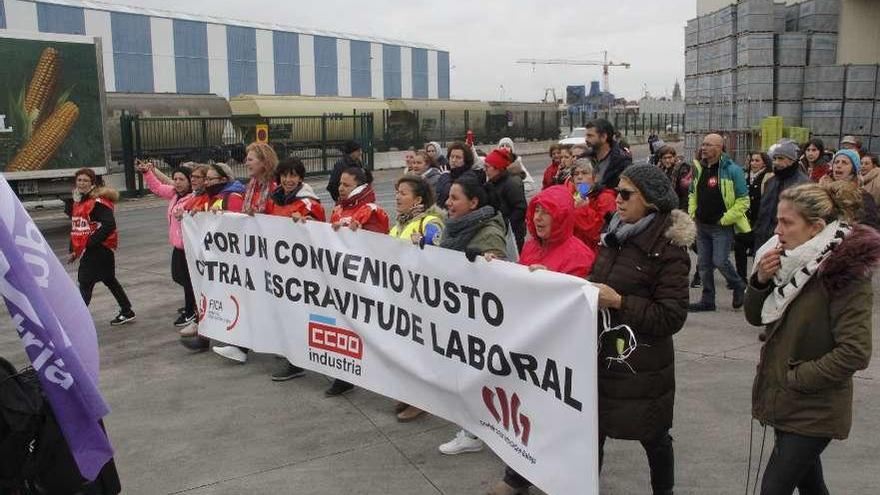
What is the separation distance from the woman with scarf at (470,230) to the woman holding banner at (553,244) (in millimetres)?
509

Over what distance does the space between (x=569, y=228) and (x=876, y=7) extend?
1266 cm

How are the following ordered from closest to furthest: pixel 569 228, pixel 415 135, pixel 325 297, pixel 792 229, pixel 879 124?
1. pixel 792 229
2. pixel 569 228
3. pixel 325 297
4. pixel 879 124
5. pixel 415 135

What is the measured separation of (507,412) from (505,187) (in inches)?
168

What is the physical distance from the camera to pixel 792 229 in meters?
2.94

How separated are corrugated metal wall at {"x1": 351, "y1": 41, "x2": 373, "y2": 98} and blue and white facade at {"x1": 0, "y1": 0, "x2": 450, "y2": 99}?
3.2 inches

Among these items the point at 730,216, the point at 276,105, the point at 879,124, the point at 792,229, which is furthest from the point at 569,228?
the point at 276,105

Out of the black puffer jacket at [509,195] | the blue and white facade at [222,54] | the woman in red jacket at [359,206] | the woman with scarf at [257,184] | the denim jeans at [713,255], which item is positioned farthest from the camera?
the blue and white facade at [222,54]

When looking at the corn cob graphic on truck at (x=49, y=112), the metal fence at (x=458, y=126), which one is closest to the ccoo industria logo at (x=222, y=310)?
the corn cob graphic on truck at (x=49, y=112)

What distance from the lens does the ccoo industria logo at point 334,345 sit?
527 cm

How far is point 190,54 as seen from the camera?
51.5m

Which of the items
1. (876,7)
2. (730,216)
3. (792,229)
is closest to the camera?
(792,229)

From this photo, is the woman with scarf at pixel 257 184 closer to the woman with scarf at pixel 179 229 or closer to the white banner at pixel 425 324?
the white banner at pixel 425 324

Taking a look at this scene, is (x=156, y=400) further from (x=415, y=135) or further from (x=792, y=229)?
(x=415, y=135)

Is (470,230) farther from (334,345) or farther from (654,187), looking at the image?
(334,345)
